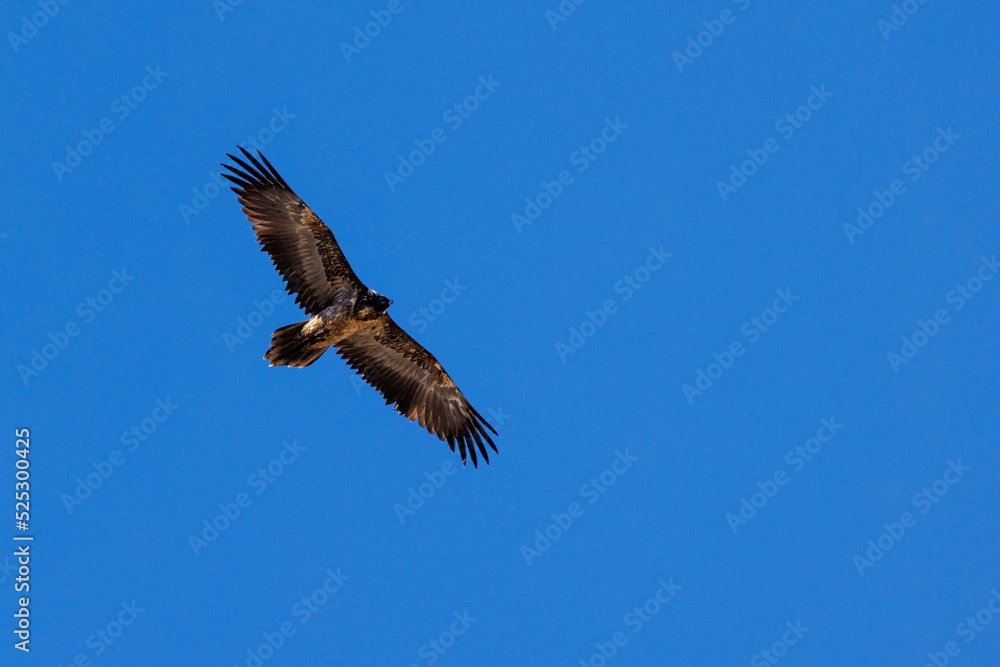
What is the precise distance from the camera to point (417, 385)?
2214cm

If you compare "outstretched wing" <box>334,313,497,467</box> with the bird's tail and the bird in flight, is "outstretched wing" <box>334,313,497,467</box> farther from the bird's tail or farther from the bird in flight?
the bird's tail

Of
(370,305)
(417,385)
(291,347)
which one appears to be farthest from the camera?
(417,385)

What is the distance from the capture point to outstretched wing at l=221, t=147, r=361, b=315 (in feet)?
64.1

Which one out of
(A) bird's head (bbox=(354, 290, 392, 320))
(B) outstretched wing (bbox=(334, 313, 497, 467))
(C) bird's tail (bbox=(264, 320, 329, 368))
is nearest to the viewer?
(C) bird's tail (bbox=(264, 320, 329, 368))

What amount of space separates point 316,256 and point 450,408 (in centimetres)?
448

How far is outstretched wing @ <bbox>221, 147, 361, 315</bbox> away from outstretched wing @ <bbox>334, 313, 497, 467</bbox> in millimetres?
1652

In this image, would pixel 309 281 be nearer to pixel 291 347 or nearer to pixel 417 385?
pixel 291 347

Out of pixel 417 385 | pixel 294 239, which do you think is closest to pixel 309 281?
pixel 294 239

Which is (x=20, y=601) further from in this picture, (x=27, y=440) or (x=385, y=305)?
(x=385, y=305)

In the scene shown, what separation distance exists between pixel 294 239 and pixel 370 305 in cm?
184

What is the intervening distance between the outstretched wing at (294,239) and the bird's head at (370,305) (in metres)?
0.32

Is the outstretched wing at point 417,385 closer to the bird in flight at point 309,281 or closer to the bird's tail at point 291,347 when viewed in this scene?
the bird in flight at point 309,281

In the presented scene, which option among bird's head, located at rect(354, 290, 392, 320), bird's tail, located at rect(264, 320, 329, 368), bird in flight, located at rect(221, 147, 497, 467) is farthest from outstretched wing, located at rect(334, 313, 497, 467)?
bird's tail, located at rect(264, 320, 329, 368)

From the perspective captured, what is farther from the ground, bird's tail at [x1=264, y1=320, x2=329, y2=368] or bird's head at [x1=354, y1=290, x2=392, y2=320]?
bird's head at [x1=354, y1=290, x2=392, y2=320]
